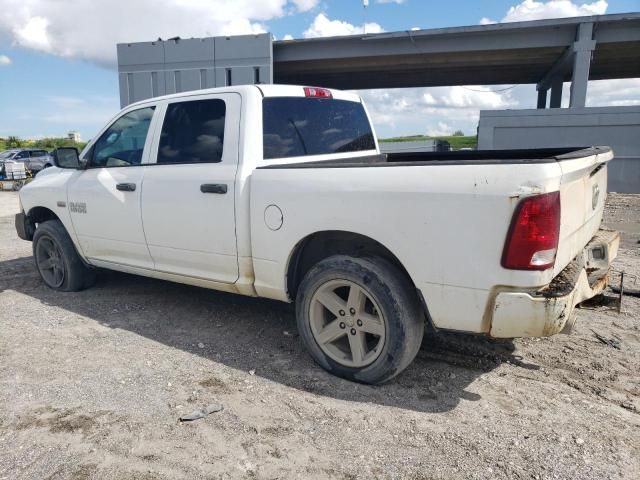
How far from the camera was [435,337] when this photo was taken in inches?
165

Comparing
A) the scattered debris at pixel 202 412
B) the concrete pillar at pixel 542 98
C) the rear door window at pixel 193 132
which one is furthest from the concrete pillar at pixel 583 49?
the scattered debris at pixel 202 412

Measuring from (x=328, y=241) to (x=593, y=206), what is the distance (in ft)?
6.11

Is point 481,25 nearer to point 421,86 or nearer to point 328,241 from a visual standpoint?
point 421,86

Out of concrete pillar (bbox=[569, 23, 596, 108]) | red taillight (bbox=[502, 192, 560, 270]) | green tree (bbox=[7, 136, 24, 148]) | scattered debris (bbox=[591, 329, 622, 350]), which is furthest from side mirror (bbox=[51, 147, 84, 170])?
green tree (bbox=[7, 136, 24, 148])

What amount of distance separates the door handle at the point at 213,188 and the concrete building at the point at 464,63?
16646mm

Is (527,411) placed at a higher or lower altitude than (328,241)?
lower

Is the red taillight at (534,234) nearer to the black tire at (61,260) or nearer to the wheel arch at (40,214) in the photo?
the black tire at (61,260)

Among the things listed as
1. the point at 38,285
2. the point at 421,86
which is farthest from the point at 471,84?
the point at 38,285

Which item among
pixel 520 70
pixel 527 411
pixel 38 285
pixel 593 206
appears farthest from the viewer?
pixel 520 70

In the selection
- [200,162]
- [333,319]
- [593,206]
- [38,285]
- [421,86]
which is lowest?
[38,285]

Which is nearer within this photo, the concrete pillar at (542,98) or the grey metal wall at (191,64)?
the grey metal wall at (191,64)

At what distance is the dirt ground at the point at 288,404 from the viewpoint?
2.60 meters

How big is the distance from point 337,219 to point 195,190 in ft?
4.38

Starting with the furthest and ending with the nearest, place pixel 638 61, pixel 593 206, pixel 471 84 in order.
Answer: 1. pixel 471 84
2. pixel 638 61
3. pixel 593 206
